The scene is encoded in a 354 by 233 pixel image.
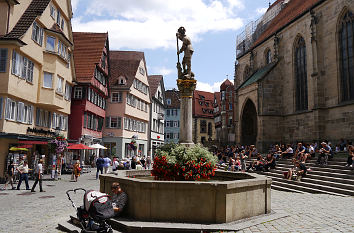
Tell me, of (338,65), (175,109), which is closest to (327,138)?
(338,65)

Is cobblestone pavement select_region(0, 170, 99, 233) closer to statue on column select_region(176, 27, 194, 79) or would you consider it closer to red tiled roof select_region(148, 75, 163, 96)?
statue on column select_region(176, 27, 194, 79)

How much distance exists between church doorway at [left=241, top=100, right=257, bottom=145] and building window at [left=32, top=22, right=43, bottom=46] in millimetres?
22607

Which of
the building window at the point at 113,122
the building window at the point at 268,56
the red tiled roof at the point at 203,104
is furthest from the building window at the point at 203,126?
the building window at the point at 268,56

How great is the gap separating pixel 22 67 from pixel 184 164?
16.6m

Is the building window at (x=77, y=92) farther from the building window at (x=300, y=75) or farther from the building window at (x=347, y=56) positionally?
the building window at (x=347, y=56)

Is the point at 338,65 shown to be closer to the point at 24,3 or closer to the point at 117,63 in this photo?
the point at 24,3

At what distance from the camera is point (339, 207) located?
1048 centimetres

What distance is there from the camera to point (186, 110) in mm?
11555

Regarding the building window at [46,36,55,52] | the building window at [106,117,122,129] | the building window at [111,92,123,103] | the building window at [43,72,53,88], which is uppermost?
the building window at [46,36,55,52]

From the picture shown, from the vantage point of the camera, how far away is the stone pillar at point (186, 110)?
1147 cm

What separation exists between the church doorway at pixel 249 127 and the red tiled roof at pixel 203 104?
126ft

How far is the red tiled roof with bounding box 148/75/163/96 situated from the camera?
55069mm

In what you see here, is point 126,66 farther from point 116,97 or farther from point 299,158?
point 299,158

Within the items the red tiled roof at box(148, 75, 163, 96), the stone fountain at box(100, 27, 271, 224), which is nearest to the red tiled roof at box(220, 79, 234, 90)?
the red tiled roof at box(148, 75, 163, 96)
